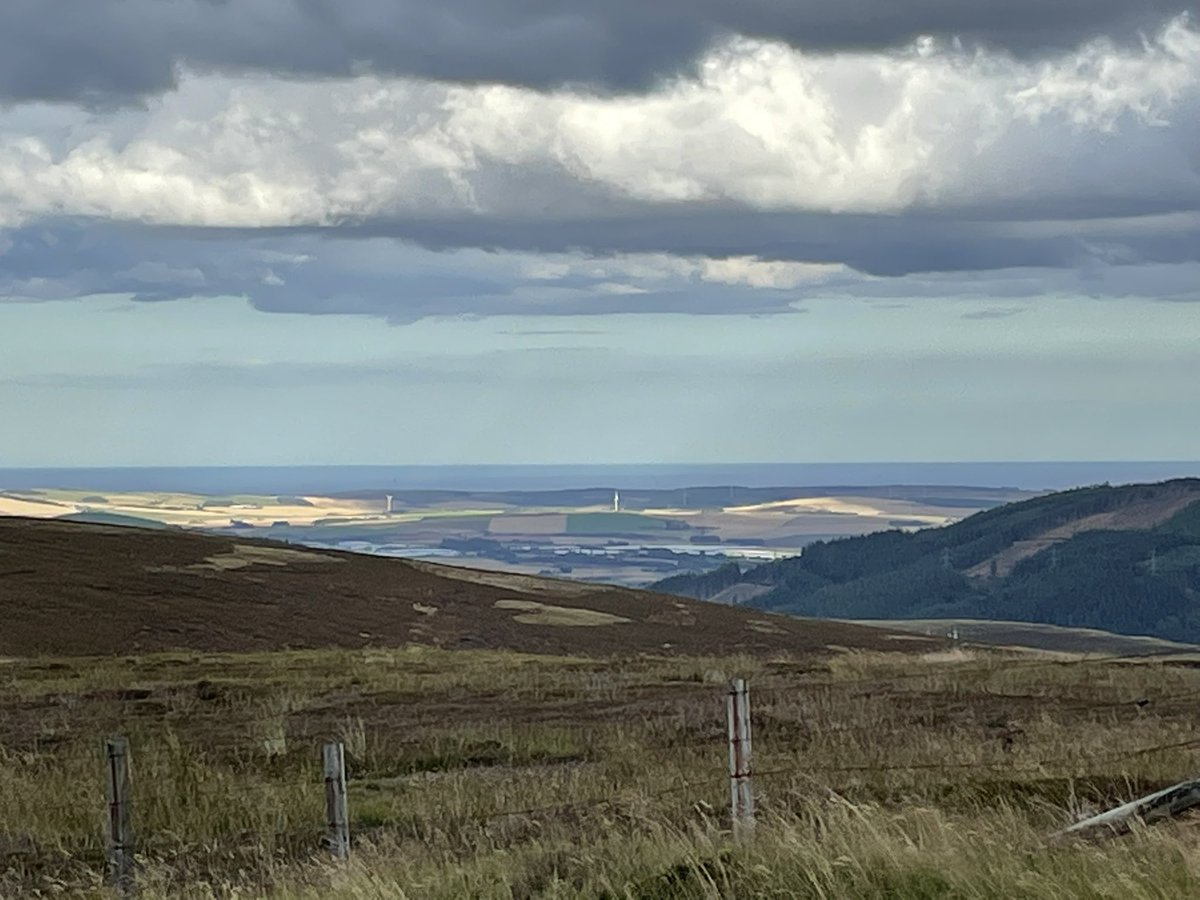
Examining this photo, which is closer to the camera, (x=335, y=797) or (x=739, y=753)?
(x=739, y=753)

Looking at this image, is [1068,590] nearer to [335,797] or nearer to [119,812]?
[335,797]

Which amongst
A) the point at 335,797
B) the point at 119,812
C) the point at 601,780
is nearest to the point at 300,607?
the point at 601,780

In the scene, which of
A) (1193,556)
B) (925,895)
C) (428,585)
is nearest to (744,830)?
(925,895)

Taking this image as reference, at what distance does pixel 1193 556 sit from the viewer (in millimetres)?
182250

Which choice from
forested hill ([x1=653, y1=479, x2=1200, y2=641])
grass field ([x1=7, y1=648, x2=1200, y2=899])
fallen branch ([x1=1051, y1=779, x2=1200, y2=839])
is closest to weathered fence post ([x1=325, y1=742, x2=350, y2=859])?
grass field ([x1=7, y1=648, x2=1200, y2=899])

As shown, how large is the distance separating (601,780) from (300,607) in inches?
1579

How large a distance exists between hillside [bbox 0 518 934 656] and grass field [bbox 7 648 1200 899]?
15268mm

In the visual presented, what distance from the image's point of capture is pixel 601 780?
17875mm

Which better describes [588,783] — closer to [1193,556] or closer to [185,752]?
[185,752]

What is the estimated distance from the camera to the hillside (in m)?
51.2

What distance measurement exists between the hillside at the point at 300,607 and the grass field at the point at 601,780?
→ 50.1ft

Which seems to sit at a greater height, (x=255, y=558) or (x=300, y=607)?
(x=255, y=558)

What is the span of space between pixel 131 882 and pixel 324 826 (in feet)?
9.52

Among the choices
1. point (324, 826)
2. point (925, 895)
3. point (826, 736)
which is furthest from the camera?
point (826, 736)
